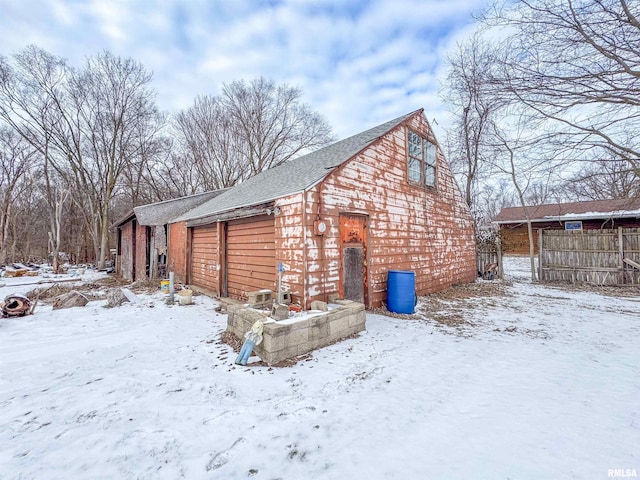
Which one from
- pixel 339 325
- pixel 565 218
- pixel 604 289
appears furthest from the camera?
pixel 565 218

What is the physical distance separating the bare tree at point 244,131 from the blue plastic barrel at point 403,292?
18.8 meters

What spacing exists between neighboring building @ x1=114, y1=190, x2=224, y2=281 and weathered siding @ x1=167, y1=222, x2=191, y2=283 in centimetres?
49

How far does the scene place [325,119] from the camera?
74.6ft

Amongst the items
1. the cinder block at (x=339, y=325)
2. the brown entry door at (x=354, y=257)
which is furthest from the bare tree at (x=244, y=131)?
the cinder block at (x=339, y=325)

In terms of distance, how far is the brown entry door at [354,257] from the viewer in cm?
599

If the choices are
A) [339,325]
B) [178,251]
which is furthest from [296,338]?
[178,251]

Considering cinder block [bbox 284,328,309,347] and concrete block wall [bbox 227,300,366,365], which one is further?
cinder block [bbox 284,328,309,347]

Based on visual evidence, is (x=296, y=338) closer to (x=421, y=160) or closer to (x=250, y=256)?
(x=250, y=256)

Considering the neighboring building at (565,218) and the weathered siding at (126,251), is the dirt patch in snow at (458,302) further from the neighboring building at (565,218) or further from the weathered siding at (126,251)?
the weathered siding at (126,251)

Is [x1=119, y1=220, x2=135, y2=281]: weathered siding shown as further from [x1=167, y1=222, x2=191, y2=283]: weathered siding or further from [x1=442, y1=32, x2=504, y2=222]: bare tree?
[x1=442, y1=32, x2=504, y2=222]: bare tree

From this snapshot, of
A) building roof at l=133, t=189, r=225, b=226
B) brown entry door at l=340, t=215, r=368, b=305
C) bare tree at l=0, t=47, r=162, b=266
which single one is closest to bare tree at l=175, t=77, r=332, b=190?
bare tree at l=0, t=47, r=162, b=266

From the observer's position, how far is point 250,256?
7020mm

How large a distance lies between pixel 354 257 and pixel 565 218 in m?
14.5

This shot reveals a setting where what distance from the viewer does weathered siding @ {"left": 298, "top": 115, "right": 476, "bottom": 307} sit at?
5.50 meters
